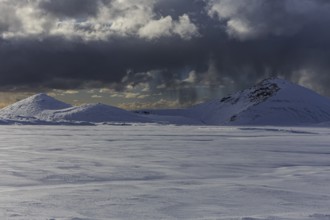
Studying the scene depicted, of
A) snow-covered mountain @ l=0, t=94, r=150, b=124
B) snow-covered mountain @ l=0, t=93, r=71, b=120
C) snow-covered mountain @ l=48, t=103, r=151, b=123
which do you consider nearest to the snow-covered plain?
snow-covered mountain @ l=0, t=94, r=150, b=124

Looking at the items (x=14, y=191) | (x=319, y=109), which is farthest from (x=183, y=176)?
(x=319, y=109)

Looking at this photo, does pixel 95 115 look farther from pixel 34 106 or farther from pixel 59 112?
pixel 34 106

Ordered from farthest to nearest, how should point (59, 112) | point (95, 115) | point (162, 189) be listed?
point (59, 112) → point (95, 115) → point (162, 189)

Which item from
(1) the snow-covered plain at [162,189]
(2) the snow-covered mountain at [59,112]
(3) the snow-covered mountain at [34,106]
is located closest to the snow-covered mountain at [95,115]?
(2) the snow-covered mountain at [59,112]

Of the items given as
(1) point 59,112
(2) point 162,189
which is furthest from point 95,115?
(2) point 162,189

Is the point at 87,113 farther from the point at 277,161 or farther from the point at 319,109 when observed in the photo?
the point at 277,161

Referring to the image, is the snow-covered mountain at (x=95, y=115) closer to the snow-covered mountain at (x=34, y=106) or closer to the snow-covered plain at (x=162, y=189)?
the snow-covered mountain at (x=34, y=106)

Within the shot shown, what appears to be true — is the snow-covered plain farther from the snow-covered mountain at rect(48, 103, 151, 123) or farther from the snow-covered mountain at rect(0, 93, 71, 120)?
the snow-covered mountain at rect(0, 93, 71, 120)

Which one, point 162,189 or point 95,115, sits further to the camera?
point 95,115

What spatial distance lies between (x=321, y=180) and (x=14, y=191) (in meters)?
7.68

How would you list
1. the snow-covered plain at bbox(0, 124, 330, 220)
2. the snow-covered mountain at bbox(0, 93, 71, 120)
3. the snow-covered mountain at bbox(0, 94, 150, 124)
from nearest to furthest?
the snow-covered plain at bbox(0, 124, 330, 220)
the snow-covered mountain at bbox(0, 94, 150, 124)
the snow-covered mountain at bbox(0, 93, 71, 120)

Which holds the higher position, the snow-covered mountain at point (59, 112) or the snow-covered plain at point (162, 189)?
the snow-covered mountain at point (59, 112)

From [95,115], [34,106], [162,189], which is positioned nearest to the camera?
[162,189]

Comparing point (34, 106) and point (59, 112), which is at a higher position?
point (34, 106)
